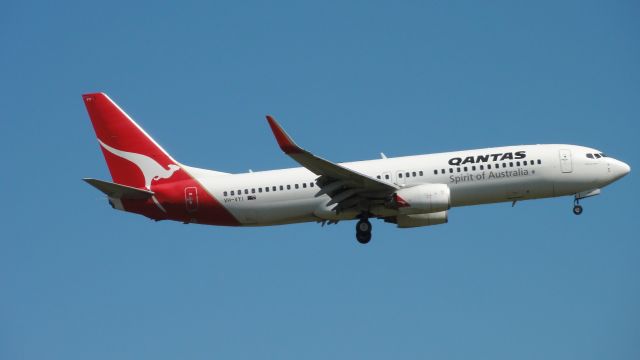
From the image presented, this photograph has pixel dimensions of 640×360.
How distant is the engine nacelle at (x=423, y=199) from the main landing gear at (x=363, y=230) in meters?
2.30

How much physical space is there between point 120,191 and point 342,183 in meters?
11.8

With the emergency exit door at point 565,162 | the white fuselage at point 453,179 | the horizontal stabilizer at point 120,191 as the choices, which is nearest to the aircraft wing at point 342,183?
the white fuselage at point 453,179

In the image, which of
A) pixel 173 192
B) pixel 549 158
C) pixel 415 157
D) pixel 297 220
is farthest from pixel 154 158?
pixel 549 158

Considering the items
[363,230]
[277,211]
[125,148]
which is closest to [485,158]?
[363,230]

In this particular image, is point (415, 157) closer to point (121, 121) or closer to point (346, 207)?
point (346, 207)

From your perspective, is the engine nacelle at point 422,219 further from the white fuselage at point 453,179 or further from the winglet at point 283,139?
the winglet at point 283,139

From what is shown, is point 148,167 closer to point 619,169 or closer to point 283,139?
point 283,139

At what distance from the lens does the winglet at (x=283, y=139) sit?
46.3m

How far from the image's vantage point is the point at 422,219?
2119 inches

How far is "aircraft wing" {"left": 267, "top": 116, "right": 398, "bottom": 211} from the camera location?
4894 centimetres

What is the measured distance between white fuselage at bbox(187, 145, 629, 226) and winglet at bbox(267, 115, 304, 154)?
586 cm

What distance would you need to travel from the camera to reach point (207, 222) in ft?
179

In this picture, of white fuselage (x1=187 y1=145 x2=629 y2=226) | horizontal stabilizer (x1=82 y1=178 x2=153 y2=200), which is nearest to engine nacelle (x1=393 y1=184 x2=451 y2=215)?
white fuselage (x1=187 y1=145 x2=629 y2=226)

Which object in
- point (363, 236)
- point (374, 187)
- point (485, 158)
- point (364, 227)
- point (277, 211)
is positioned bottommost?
point (363, 236)
